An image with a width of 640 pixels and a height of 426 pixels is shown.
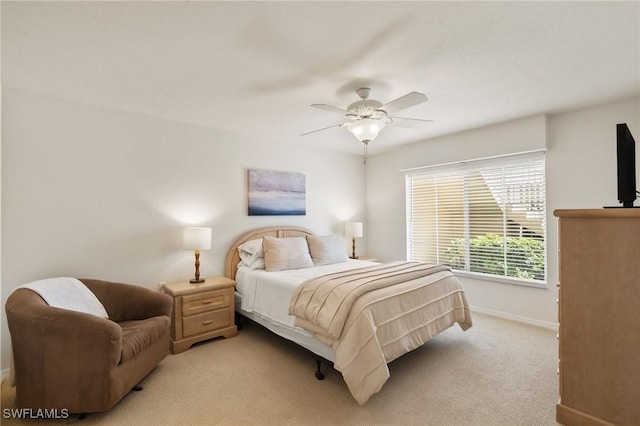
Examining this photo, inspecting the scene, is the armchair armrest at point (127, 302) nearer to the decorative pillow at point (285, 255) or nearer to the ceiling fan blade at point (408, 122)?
the decorative pillow at point (285, 255)

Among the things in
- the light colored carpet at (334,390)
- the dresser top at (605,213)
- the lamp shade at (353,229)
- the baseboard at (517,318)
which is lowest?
the light colored carpet at (334,390)

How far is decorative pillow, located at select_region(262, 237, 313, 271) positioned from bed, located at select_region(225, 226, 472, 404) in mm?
12

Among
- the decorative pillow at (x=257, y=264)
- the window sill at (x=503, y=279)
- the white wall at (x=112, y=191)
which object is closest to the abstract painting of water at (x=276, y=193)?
the white wall at (x=112, y=191)

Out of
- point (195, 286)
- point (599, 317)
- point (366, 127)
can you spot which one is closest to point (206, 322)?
point (195, 286)

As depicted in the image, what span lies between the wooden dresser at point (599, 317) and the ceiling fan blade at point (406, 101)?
3.99 ft

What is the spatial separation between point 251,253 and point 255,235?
388mm

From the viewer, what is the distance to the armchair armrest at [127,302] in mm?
2693

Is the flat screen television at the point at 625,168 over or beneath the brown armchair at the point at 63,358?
over

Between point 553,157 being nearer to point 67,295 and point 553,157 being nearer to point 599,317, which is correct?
point 599,317

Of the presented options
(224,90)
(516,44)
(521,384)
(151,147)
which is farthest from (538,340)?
(151,147)

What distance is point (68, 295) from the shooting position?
2.39 m

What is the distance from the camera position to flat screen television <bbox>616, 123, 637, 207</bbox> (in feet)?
6.05

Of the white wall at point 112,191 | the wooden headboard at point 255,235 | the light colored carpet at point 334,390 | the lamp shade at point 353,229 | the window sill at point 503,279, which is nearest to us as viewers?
the light colored carpet at point 334,390

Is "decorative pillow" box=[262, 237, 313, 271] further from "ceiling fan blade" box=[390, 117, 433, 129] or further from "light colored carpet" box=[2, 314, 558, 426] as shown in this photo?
"ceiling fan blade" box=[390, 117, 433, 129]
